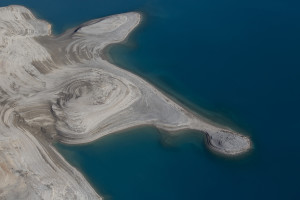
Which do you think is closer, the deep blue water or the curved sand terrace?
the curved sand terrace

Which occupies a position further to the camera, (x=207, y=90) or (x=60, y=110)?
(x=207, y=90)

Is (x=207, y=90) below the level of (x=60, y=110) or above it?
above

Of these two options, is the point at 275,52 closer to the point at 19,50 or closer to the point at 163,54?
the point at 163,54

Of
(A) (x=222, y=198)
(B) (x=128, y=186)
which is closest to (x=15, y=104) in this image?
(B) (x=128, y=186)

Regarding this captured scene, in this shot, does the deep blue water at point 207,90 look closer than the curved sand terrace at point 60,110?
No
